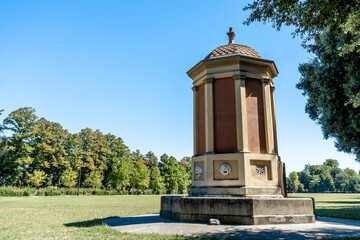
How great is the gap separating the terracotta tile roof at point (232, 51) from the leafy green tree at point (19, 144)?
4621 centimetres

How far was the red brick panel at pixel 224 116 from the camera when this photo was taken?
10242 millimetres

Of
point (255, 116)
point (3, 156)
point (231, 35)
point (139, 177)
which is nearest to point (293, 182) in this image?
point (139, 177)

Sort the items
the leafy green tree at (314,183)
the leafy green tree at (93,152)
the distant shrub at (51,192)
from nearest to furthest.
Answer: the distant shrub at (51,192) → the leafy green tree at (93,152) → the leafy green tree at (314,183)

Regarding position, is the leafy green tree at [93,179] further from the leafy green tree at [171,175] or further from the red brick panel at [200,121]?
the red brick panel at [200,121]

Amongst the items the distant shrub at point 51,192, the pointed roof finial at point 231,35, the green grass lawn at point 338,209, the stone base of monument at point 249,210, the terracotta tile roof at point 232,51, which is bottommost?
the distant shrub at point 51,192

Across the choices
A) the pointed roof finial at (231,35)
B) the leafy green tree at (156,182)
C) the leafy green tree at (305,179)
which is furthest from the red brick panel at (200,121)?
the leafy green tree at (305,179)

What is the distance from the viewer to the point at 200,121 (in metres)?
11.5

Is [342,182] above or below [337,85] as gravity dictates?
below

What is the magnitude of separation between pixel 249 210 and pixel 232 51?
677 centimetres

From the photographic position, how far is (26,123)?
47.8 meters

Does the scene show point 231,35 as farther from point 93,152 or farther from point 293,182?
point 293,182

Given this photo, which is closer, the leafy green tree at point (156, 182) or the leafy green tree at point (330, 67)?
the leafy green tree at point (330, 67)

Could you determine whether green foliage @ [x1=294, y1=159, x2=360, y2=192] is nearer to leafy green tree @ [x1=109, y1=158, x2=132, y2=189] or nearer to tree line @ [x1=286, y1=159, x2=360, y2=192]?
tree line @ [x1=286, y1=159, x2=360, y2=192]

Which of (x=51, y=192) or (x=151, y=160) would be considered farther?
(x=151, y=160)
